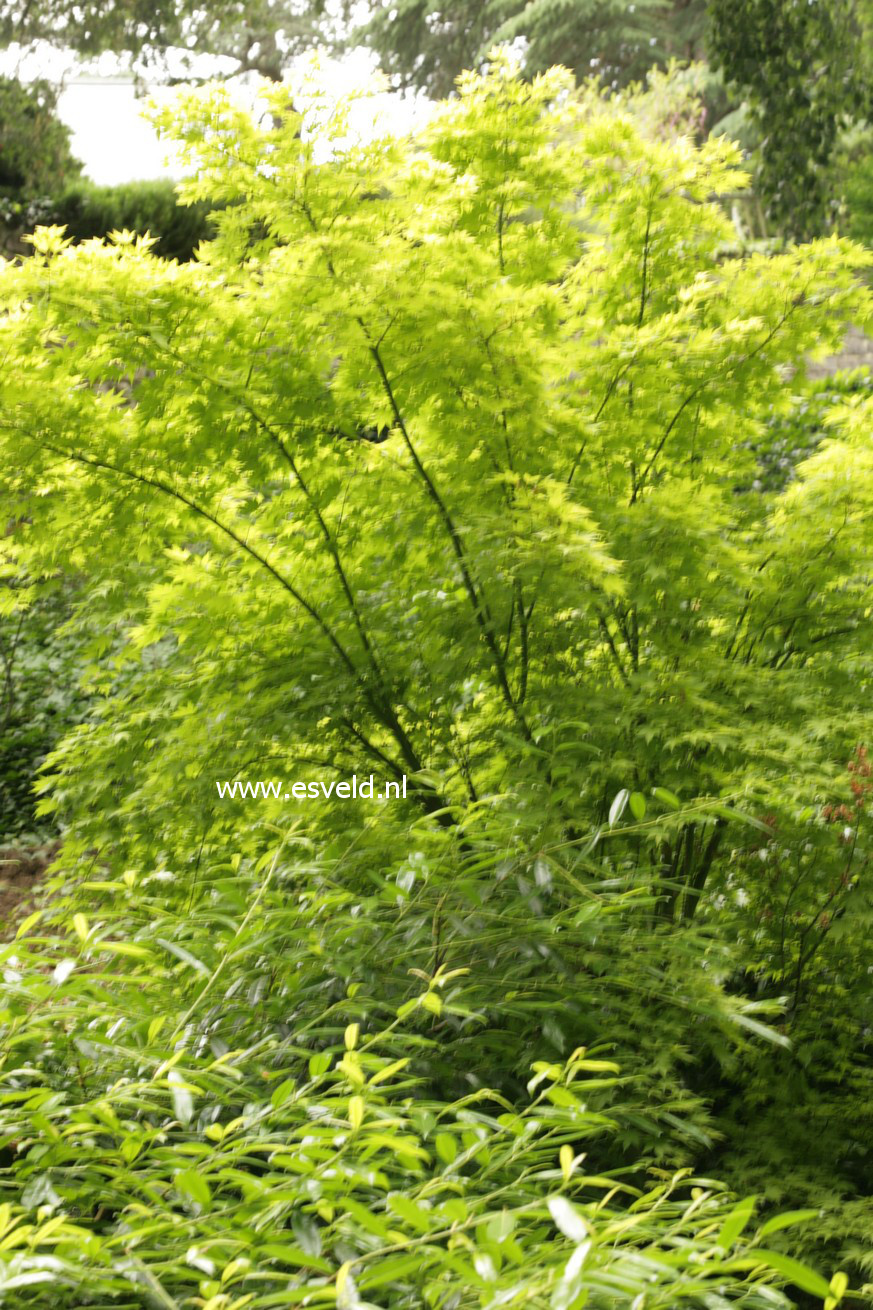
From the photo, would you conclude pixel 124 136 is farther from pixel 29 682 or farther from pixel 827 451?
pixel 827 451

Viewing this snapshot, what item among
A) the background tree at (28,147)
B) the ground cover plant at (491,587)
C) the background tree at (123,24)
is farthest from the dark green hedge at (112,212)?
the ground cover plant at (491,587)

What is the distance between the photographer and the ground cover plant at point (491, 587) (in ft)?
7.49

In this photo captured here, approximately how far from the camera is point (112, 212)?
33.9 ft

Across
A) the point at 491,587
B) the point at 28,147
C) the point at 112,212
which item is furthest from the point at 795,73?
the point at 491,587

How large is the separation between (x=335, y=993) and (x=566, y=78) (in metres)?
2.48

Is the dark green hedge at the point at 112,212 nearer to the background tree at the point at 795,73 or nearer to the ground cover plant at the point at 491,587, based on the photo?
the background tree at the point at 795,73

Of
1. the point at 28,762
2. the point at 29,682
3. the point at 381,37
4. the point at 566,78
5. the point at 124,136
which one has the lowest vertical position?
the point at 28,762

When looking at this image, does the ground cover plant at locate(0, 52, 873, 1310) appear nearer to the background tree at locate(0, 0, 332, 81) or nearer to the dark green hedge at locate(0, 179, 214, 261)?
the dark green hedge at locate(0, 179, 214, 261)

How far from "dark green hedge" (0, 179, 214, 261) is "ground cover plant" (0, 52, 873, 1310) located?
25.7 feet

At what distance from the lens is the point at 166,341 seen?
111 inches

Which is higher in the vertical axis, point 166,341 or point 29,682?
point 166,341

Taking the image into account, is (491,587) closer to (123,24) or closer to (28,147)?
(28,147)

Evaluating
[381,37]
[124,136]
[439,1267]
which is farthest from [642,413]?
[381,37]

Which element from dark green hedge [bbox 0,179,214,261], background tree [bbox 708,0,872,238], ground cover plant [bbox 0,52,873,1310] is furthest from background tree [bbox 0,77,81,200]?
ground cover plant [bbox 0,52,873,1310]
